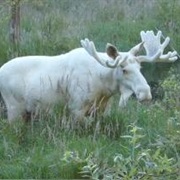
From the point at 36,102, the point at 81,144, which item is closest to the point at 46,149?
the point at 81,144

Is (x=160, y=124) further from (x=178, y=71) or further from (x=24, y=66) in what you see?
(x=178, y=71)

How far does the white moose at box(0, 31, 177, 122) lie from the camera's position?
7051 millimetres

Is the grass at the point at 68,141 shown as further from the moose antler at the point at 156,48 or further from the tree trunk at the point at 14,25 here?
the tree trunk at the point at 14,25

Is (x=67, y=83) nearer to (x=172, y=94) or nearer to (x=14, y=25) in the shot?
(x=172, y=94)

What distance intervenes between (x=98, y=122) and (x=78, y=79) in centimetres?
51

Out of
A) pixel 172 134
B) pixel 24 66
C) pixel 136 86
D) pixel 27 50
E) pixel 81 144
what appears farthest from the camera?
pixel 27 50

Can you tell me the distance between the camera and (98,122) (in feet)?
22.6

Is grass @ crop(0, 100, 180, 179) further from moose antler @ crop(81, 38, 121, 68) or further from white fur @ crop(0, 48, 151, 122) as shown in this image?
moose antler @ crop(81, 38, 121, 68)

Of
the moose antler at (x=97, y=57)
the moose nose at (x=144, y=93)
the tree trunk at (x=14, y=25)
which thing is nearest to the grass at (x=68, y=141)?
the moose nose at (x=144, y=93)

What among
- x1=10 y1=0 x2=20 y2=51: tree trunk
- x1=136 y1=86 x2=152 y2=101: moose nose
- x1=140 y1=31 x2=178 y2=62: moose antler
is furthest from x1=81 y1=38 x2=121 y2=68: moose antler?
x1=10 y1=0 x2=20 y2=51: tree trunk

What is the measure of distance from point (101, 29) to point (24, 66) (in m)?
4.66

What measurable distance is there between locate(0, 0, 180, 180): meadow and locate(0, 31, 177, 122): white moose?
0.55ft

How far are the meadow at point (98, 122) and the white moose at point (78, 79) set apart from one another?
0.55 ft

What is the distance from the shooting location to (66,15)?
44.7ft
